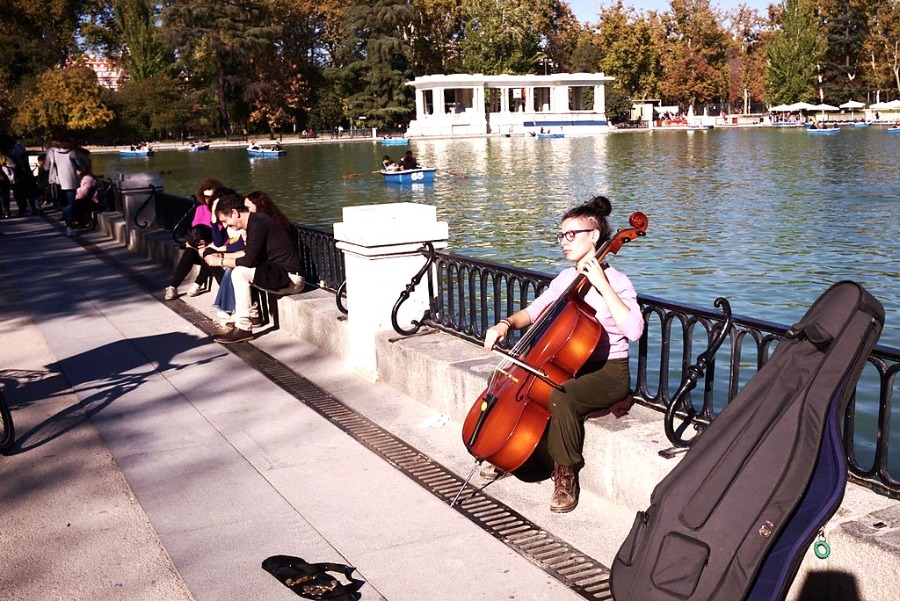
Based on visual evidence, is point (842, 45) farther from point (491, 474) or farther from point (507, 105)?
point (491, 474)

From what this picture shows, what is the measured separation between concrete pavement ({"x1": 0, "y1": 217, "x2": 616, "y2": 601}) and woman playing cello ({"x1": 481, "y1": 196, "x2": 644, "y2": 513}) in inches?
13.7

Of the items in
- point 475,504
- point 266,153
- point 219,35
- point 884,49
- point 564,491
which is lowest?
point 475,504

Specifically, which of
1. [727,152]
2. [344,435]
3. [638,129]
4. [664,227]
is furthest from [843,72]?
[344,435]

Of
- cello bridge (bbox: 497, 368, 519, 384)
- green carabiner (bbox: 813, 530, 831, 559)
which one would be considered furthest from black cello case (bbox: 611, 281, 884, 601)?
cello bridge (bbox: 497, 368, 519, 384)

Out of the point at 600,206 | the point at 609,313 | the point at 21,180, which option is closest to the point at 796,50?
the point at 21,180

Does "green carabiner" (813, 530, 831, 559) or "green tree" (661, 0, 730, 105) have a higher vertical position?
"green tree" (661, 0, 730, 105)

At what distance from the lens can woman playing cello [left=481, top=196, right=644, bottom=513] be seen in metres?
4.68

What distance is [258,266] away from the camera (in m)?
9.14

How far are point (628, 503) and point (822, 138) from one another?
221 feet

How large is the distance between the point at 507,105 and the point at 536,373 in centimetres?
8623

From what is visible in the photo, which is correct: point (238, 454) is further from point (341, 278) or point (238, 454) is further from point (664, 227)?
point (664, 227)

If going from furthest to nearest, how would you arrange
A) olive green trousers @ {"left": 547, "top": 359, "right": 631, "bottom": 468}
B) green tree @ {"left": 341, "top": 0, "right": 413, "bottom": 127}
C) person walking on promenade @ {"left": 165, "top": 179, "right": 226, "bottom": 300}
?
1. green tree @ {"left": 341, "top": 0, "right": 413, "bottom": 127}
2. person walking on promenade @ {"left": 165, "top": 179, "right": 226, "bottom": 300}
3. olive green trousers @ {"left": 547, "top": 359, "right": 631, "bottom": 468}

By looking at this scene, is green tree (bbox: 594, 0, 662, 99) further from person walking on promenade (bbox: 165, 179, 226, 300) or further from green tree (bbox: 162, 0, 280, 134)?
person walking on promenade (bbox: 165, 179, 226, 300)

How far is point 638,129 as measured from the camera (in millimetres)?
92562
